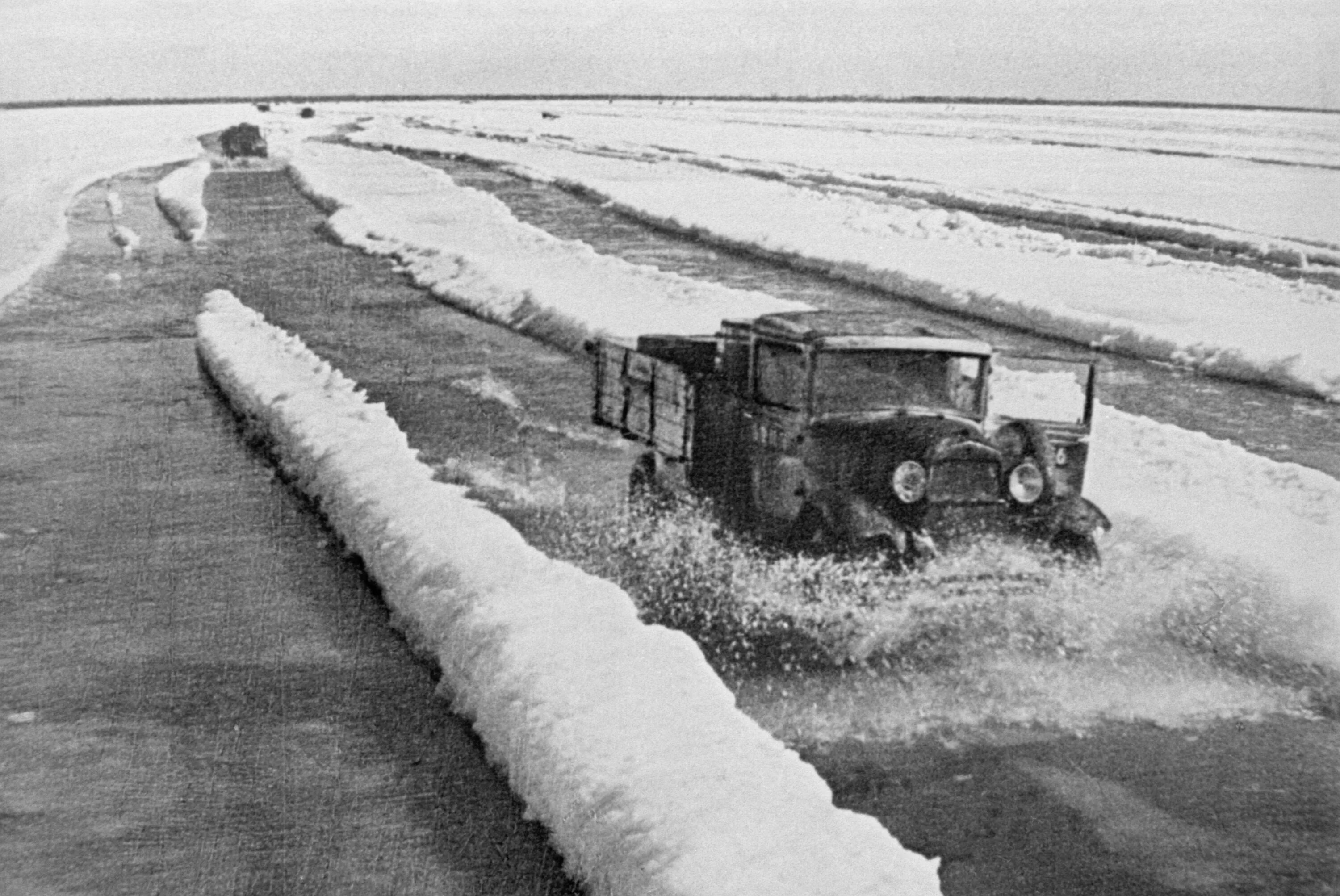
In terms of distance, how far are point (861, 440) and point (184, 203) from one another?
18.8m

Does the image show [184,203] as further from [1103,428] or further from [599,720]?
[599,720]

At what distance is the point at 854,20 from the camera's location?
7973 millimetres

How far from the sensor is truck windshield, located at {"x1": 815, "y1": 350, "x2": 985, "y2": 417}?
730 cm

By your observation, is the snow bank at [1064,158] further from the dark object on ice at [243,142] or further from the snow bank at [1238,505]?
the dark object on ice at [243,142]

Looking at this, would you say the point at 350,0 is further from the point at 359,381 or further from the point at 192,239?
the point at 192,239

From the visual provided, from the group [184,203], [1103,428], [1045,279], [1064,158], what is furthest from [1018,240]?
[1103,428]

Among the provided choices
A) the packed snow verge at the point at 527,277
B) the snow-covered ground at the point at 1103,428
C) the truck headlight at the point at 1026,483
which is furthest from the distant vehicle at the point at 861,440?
the packed snow verge at the point at 527,277

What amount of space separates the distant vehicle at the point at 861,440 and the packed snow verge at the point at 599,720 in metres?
1.06

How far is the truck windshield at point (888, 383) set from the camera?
24.0 ft

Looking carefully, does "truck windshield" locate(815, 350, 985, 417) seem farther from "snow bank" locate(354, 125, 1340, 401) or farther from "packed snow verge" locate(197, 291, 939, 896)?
"snow bank" locate(354, 125, 1340, 401)

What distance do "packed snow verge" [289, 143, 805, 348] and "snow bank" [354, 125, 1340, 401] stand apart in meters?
1.59

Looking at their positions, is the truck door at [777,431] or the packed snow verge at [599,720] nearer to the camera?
the packed snow verge at [599,720]

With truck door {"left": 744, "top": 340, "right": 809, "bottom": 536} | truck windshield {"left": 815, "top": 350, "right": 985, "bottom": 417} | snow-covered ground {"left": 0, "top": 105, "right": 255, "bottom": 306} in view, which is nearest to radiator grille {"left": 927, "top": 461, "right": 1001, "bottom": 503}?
truck windshield {"left": 815, "top": 350, "right": 985, "bottom": 417}

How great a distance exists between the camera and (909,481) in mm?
6957
